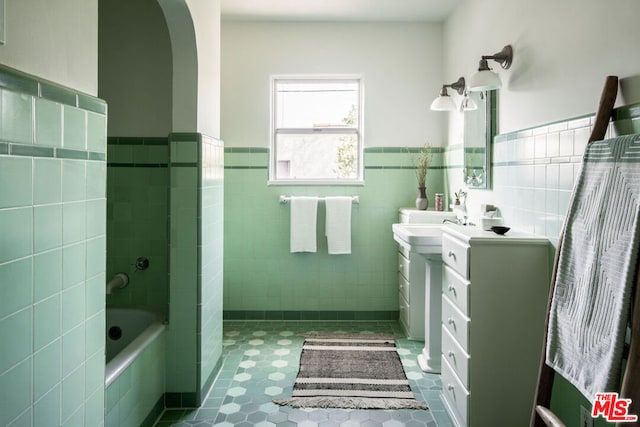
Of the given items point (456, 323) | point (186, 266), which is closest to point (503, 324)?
point (456, 323)

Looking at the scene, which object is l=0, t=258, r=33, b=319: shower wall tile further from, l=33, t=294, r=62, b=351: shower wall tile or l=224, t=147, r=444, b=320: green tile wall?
l=224, t=147, r=444, b=320: green tile wall

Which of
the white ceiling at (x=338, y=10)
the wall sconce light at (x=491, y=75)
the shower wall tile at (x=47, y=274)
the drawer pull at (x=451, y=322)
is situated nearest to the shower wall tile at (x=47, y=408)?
the shower wall tile at (x=47, y=274)

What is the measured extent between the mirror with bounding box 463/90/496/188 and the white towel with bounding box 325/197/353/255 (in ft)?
3.61

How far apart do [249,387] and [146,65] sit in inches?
78.7

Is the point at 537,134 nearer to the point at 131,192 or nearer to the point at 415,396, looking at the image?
the point at 415,396

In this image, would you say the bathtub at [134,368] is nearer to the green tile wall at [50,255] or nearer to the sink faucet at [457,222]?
the green tile wall at [50,255]

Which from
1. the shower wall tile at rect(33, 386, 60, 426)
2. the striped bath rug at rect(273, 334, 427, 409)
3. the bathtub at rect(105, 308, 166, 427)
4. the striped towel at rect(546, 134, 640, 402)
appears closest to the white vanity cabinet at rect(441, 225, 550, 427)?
the striped towel at rect(546, 134, 640, 402)

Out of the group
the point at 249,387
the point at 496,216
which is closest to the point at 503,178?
the point at 496,216

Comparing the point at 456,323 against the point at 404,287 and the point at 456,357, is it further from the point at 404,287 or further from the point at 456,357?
the point at 404,287

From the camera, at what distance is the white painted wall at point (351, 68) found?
13.6 ft

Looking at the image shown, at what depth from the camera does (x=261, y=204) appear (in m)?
4.18

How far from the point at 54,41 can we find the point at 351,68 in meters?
3.16

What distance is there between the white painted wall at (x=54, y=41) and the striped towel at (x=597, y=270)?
1.65 m

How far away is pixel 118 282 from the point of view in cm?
285
